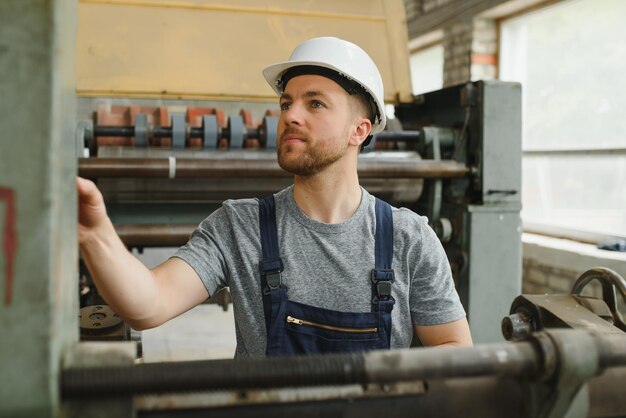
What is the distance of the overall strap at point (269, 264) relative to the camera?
1.53 meters

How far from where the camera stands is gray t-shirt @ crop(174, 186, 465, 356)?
5.08 feet

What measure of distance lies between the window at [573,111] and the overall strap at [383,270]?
9.31ft

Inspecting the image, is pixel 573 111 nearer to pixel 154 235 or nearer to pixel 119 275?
pixel 154 235

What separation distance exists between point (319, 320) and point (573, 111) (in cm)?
343

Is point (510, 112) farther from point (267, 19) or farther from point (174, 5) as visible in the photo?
point (174, 5)

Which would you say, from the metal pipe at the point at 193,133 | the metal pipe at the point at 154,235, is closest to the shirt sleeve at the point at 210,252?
the metal pipe at the point at 154,235

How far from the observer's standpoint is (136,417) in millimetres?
773

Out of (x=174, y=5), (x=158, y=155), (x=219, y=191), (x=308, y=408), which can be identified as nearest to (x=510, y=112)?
(x=219, y=191)

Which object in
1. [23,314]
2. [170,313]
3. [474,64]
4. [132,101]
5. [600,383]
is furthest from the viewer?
[474,64]

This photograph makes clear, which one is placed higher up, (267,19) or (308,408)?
(267,19)

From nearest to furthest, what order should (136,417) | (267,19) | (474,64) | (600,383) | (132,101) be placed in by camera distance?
1. (136,417)
2. (600,383)
3. (132,101)
4. (267,19)
5. (474,64)

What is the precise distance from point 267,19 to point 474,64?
2.61 metres

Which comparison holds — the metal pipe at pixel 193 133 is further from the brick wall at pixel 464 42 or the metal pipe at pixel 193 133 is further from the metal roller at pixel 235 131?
the brick wall at pixel 464 42

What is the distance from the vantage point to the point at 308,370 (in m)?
0.76
